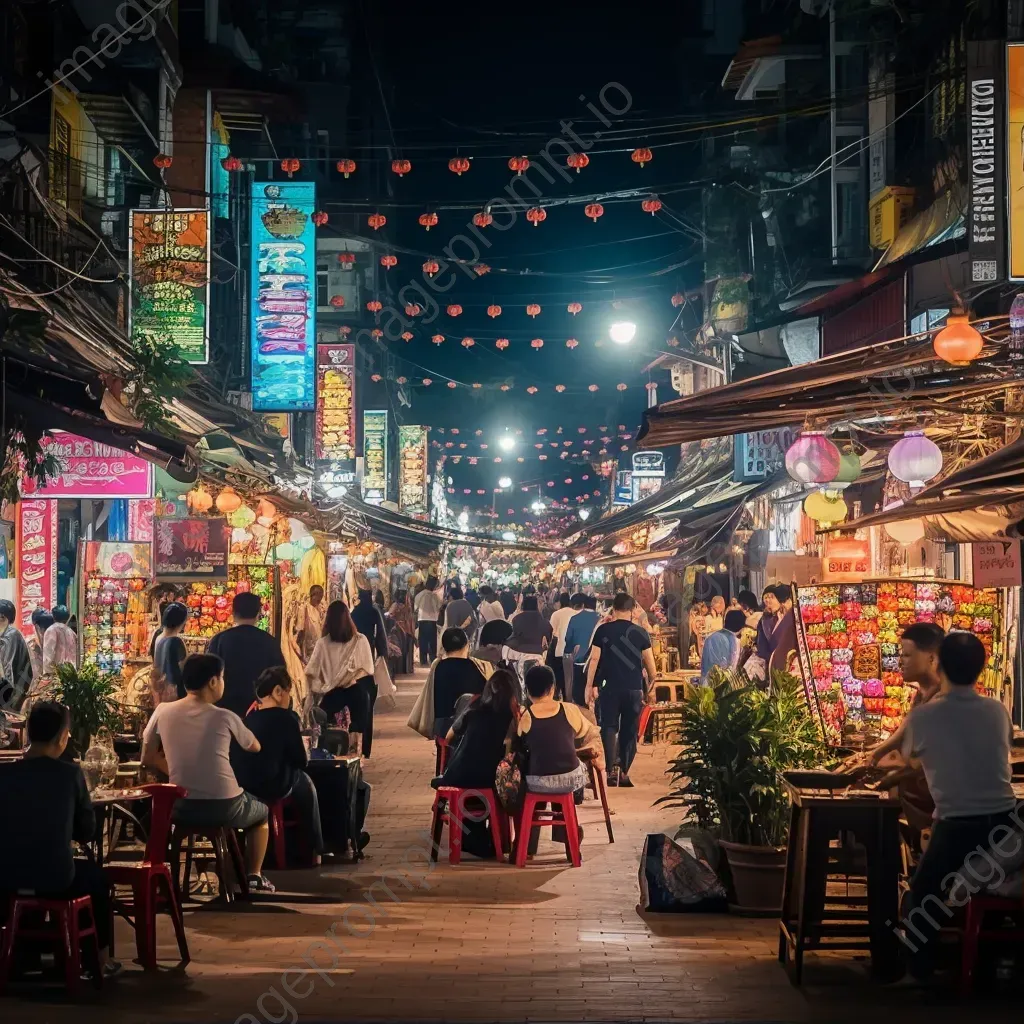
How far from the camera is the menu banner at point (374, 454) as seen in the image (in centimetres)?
4428

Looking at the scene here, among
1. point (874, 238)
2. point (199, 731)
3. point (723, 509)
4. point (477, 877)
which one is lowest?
point (477, 877)

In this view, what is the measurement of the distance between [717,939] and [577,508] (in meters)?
91.7

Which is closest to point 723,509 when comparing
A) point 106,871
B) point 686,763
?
point 686,763

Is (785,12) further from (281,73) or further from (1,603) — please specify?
(1,603)

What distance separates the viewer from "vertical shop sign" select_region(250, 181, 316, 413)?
23.4 meters

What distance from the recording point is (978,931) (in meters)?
6.61

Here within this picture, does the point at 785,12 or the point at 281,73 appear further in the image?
the point at 281,73

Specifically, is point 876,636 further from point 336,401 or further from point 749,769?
point 336,401

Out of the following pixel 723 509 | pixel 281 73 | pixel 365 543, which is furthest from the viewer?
pixel 281 73

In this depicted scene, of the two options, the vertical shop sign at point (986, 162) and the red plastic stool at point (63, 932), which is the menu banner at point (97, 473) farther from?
the vertical shop sign at point (986, 162)

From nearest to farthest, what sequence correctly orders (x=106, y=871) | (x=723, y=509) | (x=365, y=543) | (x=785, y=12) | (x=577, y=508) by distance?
(x=106, y=871)
(x=723, y=509)
(x=785, y=12)
(x=365, y=543)
(x=577, y=508)

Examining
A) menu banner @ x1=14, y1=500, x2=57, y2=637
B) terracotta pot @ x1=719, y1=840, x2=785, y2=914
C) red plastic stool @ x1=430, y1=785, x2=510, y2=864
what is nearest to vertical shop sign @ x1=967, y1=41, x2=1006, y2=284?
terracotta pot @ x1=719, y1=840, x2=785, y2=914

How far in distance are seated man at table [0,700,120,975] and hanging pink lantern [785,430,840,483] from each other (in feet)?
24.0

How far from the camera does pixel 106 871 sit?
7219 mm
